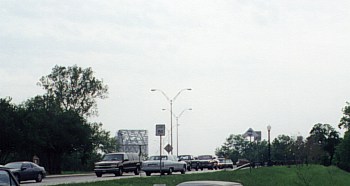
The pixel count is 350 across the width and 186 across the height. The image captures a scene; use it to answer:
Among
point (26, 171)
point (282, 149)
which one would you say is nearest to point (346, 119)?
point (282, 149)

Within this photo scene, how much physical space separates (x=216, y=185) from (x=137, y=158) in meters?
45.5

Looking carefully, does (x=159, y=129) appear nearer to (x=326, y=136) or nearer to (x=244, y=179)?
(x=244, y=179)

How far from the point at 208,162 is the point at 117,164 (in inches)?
1173

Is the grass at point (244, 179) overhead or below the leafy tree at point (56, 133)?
below

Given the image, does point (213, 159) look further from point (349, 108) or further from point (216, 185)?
point (216, 185)

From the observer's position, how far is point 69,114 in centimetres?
8481

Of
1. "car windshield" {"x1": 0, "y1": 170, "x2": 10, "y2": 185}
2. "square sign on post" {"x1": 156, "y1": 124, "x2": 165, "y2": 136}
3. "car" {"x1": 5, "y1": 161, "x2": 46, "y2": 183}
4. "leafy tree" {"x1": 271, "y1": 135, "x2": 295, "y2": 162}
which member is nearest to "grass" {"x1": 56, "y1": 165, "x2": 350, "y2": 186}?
"square sign on post" {"x1": 156, "y1": 124, "x2": 165, "y2": 136}

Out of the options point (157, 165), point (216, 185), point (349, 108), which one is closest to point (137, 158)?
point (157, 165)

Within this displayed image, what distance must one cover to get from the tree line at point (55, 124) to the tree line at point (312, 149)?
2441cm

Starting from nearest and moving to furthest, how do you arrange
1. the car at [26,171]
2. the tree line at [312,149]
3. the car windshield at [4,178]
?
1. the car windshield at [4,178]
2. the car at [26,171]
3. the tree line at [312,149]

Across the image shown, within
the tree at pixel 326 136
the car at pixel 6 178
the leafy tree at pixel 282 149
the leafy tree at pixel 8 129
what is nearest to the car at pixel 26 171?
the leafy tree at pixel 8 129

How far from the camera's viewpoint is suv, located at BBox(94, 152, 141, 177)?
5312cm

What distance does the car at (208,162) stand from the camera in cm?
8075

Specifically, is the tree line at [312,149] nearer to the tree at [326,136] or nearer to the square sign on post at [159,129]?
the tree at [326,136]
